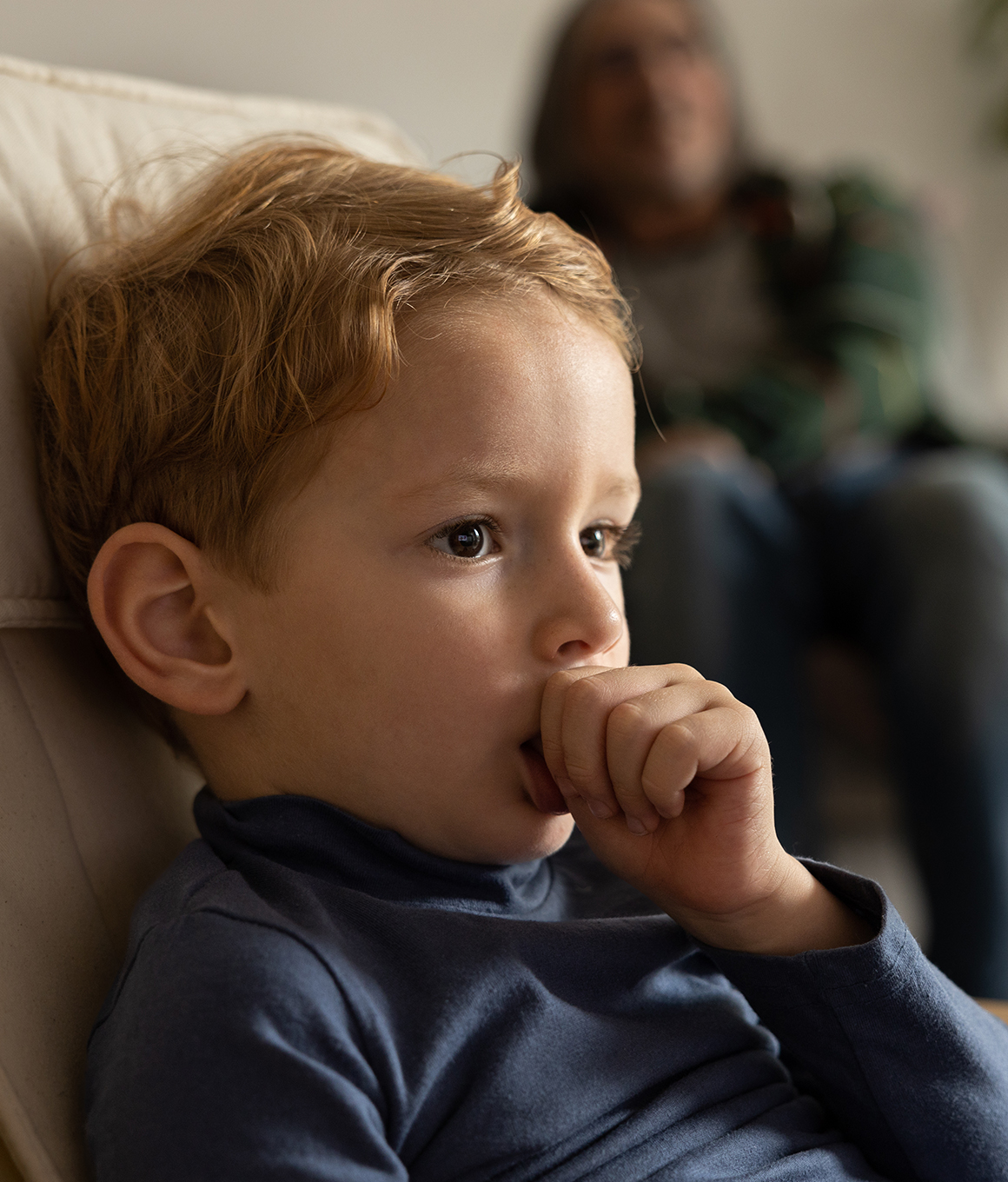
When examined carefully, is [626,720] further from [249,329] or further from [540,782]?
[249,329]

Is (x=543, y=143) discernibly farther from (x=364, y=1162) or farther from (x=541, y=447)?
(x=364, y=1162)

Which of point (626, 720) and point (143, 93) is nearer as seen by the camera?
point (626, 720)

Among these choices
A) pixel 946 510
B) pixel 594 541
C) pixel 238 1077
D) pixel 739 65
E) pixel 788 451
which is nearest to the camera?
pixel 238 1077

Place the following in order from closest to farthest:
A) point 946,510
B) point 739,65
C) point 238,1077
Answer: point 238,1077 < point 946,510 < point 739,65

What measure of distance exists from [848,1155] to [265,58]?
1479mm

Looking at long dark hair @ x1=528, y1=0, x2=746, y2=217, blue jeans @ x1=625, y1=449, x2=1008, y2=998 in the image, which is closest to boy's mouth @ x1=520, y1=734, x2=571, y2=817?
blue jeans @ x1=625, y1=449, x2=1008, y2=998

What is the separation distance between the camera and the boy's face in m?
0.56

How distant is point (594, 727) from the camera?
54 cm

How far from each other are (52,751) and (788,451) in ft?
3.73

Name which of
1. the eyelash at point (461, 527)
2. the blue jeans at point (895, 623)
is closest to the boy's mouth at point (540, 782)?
the eyelash at point (461, 527)

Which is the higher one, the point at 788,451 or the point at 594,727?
the point at 594,727

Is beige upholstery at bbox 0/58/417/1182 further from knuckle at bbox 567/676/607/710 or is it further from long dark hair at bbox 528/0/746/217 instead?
long dark hair at bbox 528/0/746/217

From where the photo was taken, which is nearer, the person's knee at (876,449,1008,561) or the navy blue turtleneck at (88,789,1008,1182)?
the navy blue turtleneck at (88,789,1008,1182)

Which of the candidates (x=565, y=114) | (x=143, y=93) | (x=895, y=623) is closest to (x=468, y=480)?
(x=143, y=93)
